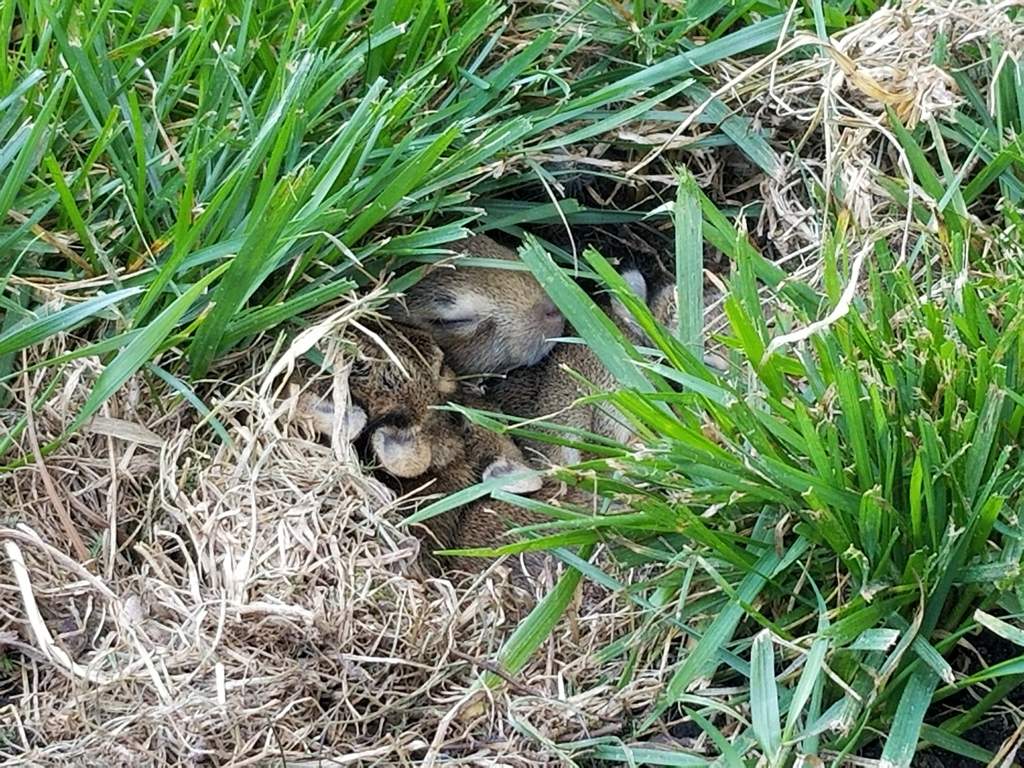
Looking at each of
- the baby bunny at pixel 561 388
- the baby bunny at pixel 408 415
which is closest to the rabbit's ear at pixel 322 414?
the baby bunny at pixel 408 415

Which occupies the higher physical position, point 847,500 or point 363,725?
point 847,500

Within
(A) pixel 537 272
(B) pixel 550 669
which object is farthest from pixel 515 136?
(B) pixel 550 669

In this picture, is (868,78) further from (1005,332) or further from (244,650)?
(244,650)

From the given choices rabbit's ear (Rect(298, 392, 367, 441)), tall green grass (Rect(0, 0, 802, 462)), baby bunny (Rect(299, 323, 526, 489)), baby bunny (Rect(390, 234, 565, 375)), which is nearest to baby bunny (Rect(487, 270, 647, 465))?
baby bunny (Rect(390, 234, 565, 375))

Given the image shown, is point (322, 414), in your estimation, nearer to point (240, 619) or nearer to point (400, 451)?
point (400, 451)

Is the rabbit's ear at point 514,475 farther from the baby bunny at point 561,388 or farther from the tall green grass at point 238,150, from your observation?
the tall green grass at point 238,150
